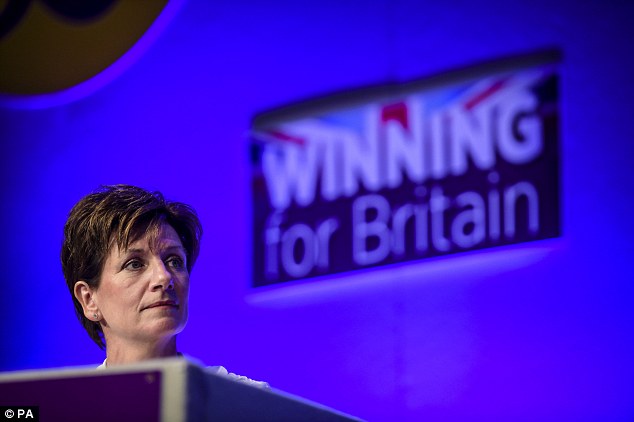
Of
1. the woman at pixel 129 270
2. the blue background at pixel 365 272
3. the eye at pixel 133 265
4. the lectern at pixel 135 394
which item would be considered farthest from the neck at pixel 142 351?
the blue background at pixel 365 272

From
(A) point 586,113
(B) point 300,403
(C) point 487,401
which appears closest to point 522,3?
(A) point 586,113

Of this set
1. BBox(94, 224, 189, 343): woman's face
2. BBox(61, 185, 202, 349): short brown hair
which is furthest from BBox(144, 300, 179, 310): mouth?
BBox(61, 185, 202, 349): short brown hair

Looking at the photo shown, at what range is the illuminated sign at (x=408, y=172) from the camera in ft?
7.90

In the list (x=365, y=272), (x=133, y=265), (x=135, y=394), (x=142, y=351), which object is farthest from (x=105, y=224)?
(x=365, y=272)

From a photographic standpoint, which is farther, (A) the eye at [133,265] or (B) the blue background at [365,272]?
(B) the blue background at [365,272]

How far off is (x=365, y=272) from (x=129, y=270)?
1235mm

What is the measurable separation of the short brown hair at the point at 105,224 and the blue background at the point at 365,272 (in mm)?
1118

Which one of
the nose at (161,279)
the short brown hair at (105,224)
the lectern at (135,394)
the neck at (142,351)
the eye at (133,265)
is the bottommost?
the neck at (142,351)

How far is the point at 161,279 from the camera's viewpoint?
1420 mm

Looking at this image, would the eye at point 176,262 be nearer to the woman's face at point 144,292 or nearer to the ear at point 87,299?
the woman's face at point 144,292

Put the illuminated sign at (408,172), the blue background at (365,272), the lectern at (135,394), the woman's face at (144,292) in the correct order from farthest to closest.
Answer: the illuminated sign at (408,172), the blue background at (365,272), the woman's face at (144,292), the lectern at (135,394)

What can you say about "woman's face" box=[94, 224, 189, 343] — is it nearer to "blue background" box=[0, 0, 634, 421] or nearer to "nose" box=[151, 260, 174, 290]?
"nose" box=[151, 260, 174, 290]

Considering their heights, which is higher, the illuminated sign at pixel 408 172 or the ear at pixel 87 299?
the illuminated sign at pixel 408 172

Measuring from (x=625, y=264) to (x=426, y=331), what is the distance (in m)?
0.57
